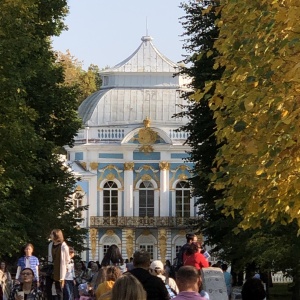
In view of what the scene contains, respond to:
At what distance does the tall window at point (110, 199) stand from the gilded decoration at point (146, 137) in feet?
9.56

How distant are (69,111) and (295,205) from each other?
23819mm

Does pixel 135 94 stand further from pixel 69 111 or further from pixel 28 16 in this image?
pixel 28 16

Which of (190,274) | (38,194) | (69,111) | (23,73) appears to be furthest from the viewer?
(69,111)

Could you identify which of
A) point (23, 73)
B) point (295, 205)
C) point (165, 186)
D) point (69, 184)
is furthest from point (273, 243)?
point (165, 186)

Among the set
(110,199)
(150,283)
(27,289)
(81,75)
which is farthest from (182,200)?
(150,283)

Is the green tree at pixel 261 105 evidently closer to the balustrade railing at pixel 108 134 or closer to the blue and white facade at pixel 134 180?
the blue and white facade at pixel 134 180

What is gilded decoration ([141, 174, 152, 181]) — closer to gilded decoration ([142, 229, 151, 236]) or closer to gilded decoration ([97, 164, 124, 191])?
gilded decoration ([97, 164, 124, 191])

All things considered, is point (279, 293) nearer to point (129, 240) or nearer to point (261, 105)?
point (261, 105)

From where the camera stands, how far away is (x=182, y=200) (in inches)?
3664

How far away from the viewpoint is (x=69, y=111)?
151 ft

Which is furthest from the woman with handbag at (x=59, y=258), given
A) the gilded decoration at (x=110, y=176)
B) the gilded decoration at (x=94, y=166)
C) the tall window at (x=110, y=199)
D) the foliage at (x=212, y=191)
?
the tall window at (x=110, y=199)

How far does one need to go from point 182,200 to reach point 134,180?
3108 millimetres

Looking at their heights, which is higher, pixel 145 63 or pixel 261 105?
pixel 145 63

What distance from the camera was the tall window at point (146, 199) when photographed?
93.1 meters
